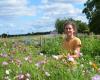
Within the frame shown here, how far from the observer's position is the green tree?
67438mm

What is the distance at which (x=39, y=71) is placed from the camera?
250 inches

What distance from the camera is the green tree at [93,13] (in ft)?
221

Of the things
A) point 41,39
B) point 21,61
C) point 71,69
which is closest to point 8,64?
point 21,61

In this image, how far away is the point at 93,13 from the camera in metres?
72.1

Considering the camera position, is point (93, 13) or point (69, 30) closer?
point (69, 30)

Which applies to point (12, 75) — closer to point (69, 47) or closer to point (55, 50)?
point (69, 47)

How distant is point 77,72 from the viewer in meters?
5.75

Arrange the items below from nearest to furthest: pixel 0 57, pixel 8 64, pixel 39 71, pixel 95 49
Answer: pixel 39 71
pixel 8 64
pixel 0 57
pixel 95 49

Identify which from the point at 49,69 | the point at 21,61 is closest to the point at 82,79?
the point at 49,69

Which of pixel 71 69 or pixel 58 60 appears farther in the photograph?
pixel 58 60

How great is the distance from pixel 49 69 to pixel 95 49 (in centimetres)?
1041

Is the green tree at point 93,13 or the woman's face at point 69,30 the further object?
the green tree at point 93,13

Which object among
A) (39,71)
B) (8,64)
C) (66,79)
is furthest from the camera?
(8,64)

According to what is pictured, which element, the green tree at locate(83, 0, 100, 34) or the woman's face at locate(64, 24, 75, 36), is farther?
the green tree at locate(83, 0, 100, 34)
